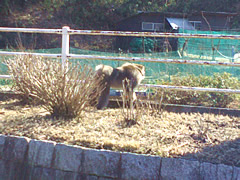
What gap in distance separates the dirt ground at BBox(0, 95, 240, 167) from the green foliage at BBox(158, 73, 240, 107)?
186cm

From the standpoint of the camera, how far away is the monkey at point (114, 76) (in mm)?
Answer: 5354

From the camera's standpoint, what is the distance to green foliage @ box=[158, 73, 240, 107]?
693cm

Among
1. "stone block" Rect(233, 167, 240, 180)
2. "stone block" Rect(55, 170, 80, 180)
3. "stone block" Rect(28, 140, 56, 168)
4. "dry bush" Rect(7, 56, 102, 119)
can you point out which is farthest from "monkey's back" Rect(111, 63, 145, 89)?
"stone block" Rect(233, 167, 240, 180)

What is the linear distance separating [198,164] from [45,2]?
21.8m

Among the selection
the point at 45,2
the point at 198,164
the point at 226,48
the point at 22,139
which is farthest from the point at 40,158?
the point at 45,2

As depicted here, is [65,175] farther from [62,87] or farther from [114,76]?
[114,76]

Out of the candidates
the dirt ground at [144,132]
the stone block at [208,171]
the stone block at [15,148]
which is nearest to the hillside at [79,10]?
the dirt ground at [144,132]

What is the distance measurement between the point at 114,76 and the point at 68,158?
242 centimetres

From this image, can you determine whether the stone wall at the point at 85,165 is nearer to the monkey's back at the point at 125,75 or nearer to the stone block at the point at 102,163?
the stone block at the point at 102,163

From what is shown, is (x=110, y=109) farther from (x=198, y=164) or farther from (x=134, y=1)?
(x=134, y=1)

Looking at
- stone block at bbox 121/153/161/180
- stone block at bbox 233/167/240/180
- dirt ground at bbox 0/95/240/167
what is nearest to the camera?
stone block at bbox 233/167/240/180

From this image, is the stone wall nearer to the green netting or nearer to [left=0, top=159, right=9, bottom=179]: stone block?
[left=0, top=159, right=9, bottom=179]: stone block

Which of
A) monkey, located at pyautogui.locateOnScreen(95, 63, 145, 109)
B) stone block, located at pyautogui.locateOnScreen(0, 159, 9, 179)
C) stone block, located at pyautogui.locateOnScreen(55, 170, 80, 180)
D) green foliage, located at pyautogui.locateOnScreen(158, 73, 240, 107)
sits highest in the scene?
monkey, located at pyautogui.locateOnScreen(95, 63, 145, 109)

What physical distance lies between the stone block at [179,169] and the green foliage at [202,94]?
3628 mm
